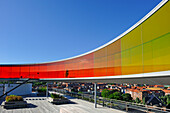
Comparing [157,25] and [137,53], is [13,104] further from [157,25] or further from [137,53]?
[157,25]

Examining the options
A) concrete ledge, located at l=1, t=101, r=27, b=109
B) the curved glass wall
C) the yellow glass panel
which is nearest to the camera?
the yellow glass panel

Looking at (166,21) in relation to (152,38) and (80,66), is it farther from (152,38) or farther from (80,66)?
(80,66)

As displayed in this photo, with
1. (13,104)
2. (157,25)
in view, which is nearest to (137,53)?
(157,25)

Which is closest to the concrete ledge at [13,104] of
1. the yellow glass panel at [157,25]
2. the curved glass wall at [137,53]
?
the curved glass wall at [137,53]

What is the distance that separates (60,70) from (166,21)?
16501 millimetres

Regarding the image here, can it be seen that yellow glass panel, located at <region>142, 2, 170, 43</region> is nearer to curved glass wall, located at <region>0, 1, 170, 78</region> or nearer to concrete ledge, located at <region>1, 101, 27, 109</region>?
curved glass wall, located at <region>0, 1, 170, 78</region>

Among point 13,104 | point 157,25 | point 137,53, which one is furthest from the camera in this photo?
point 13,104

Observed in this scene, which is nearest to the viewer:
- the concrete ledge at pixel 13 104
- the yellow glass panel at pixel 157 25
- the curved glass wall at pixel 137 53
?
the yellow glass panel at pixel 157 25

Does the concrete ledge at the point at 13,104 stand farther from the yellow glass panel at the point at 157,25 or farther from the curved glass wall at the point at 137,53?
the yellow glass panel at the point at 157,25

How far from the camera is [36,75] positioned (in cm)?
2383


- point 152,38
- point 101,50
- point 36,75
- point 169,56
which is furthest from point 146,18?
point 36,75

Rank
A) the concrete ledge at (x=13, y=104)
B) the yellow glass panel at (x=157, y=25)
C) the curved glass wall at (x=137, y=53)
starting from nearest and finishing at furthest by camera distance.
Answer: the yellow glass panel at (x=157, y=25) < the curved glass wall at (x=137, y=53) < the concrete ledge at (x=13, y=104)

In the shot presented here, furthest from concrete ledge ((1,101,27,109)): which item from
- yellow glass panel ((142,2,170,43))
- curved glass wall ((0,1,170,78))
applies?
yellow glass panel ((142,2,170,43))

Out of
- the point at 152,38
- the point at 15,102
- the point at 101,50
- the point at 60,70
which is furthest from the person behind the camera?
the point at 60,70
